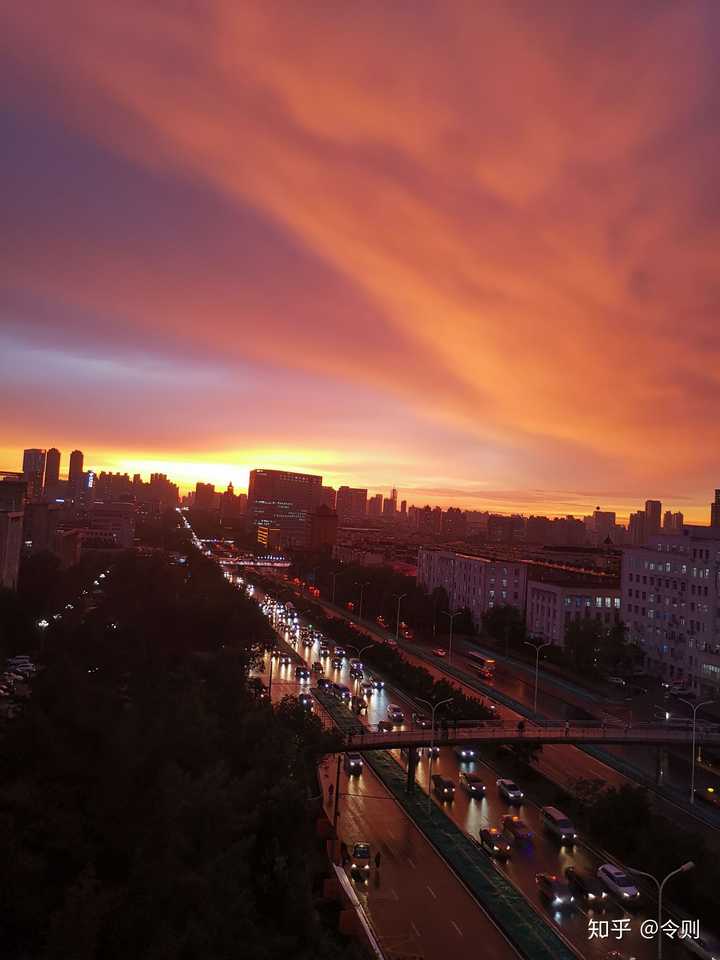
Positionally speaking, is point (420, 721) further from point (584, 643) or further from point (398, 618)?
point (398, 618)

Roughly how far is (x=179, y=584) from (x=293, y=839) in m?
32.8

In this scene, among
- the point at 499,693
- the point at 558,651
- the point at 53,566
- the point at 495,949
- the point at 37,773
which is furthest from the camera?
the point at 53,566

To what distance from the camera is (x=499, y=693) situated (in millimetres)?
30906

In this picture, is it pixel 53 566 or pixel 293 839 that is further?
pixel 53 566

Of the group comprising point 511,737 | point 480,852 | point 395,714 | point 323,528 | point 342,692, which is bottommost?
point 342,692

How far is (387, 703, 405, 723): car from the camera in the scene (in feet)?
87.6

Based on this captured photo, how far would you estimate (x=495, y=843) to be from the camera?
16.9 m

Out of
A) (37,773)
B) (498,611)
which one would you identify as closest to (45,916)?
(37,773)

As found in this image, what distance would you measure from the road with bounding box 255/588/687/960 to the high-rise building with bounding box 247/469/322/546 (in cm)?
12383

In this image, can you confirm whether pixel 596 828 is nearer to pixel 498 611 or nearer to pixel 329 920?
pixel 329 920

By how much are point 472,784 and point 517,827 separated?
2996 mm

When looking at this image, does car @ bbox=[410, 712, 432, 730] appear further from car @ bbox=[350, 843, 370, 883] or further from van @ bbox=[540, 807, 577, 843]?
car @ bbox=[350, 843, 370, 883]

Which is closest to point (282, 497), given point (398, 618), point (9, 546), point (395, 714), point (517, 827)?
point (398, 618)

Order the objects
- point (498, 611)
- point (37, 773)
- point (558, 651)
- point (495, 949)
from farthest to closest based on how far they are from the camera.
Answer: point (498, 611) → point (558, 651) → point (37, 773) → point (495, 949)
